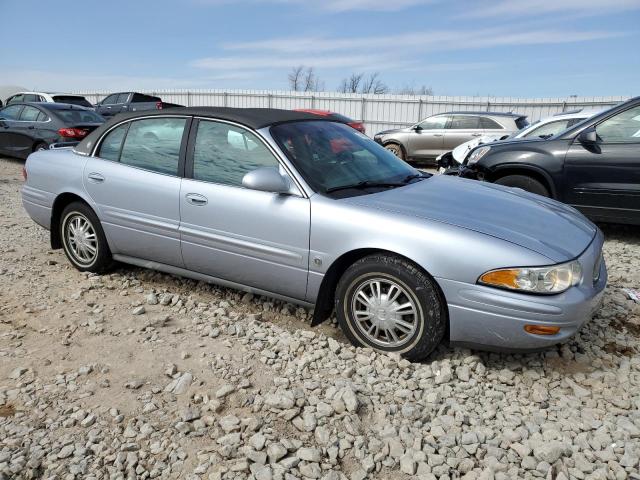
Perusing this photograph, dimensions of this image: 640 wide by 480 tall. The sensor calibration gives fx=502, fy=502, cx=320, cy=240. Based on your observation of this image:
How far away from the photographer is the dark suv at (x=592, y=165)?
17.6 ft

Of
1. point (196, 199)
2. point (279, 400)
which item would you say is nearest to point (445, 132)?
point (196, 199)

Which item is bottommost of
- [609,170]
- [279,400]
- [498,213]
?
→ [279,400]

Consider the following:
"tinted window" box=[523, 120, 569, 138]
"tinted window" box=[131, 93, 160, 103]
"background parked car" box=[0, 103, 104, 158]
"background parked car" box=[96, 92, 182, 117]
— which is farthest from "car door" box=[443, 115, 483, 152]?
"tinted window" box=[131, 93, 160, 103]

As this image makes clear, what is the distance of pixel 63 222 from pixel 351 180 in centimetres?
274

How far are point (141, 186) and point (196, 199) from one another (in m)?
0.59

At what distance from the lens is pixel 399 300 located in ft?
9.92

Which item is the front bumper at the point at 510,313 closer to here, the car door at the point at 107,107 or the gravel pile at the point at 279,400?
the gravel pile at the point at 279,400

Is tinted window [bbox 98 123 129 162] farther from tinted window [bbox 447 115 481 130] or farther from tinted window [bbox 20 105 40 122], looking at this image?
tinted window [bbox 447 115 481 130]

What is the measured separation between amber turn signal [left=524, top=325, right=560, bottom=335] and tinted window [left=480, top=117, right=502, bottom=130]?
417 inches

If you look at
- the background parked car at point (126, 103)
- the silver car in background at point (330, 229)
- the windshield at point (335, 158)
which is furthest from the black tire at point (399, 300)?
the background parked car at point (126, 103)

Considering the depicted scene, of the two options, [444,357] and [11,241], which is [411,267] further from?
[11,241]

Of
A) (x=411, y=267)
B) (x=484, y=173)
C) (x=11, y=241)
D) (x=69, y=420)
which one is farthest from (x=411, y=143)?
(x=69, y=420)

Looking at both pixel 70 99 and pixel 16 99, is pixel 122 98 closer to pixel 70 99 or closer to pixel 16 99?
pixel 70 99

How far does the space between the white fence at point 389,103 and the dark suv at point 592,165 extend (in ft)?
33.3
